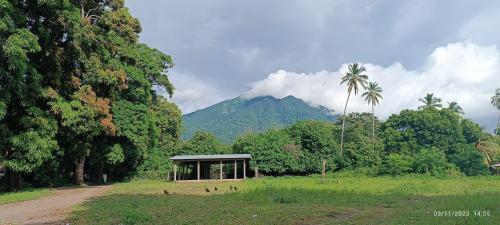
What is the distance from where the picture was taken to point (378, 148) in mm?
49062

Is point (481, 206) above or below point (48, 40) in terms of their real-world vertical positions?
below

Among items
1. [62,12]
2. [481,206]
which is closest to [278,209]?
[481,206]

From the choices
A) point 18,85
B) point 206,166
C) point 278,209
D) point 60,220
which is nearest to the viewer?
point 60,220

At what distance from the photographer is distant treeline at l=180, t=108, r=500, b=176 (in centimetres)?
3819

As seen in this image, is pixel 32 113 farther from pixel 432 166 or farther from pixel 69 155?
pixel 432 166

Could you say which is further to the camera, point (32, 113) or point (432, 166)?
point (432, 166)

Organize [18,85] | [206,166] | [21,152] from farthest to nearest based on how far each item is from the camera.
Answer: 1. [206,166]
2. [21,152]
3. [18,85]

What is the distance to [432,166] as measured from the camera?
1436 inches

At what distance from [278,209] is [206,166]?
34887 millimetres

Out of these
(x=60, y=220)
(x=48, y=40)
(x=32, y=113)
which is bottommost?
(x=60, y=220)

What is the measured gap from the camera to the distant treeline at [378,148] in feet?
125

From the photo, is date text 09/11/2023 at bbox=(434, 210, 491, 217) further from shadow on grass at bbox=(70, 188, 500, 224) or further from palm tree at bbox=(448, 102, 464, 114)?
palm tree at bbox=(448, 102, 464, 114)

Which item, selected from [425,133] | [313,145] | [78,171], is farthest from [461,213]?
[425,133]

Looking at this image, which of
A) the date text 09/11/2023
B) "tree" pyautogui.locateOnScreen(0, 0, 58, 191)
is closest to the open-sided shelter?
"tree" pyautogui.locateOnScreen(0, 0, 58, 191)
